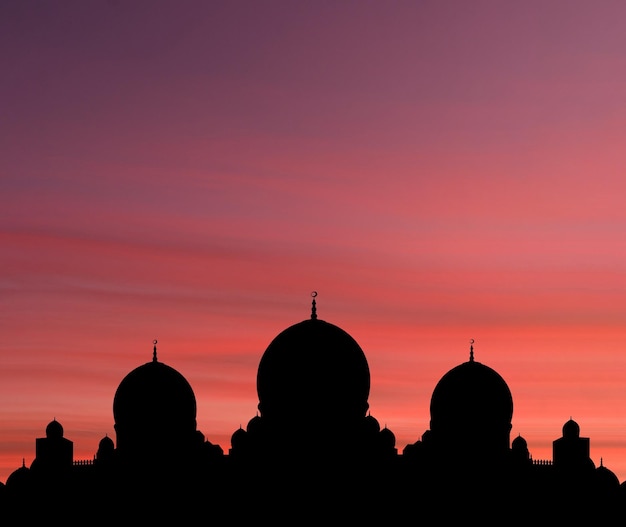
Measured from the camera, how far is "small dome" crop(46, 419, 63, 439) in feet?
212

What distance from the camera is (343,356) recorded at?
5788 cm

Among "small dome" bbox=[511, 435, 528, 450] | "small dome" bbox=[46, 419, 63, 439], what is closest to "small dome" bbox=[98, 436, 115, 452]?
"small dome" bbox=[46, 419, 63, 439]

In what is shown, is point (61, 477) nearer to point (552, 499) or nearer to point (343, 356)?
point (343, 356)

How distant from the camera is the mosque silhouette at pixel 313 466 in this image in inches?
2180

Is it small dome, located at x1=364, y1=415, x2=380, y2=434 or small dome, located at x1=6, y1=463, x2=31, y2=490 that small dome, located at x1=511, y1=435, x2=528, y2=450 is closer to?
small dome, located at x1=364, y1=415, x2=380, y2=434

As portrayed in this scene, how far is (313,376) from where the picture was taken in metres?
57.4

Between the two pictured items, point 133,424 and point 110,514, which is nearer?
point 110,514

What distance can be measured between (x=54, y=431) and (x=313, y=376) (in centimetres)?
1316

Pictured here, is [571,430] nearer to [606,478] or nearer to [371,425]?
[606,478]

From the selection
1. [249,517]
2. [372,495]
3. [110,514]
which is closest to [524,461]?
[372,495]

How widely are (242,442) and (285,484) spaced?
4.39 m

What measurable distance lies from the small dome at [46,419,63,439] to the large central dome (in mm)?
10654

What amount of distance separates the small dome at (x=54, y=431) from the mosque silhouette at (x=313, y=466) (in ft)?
5.11

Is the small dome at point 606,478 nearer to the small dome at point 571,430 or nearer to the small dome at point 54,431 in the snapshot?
the small dome at point 571,430
